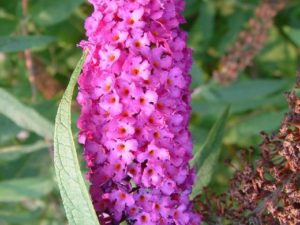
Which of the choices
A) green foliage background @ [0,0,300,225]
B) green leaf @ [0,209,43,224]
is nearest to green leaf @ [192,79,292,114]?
green foliage background @ [0,0,300,225]

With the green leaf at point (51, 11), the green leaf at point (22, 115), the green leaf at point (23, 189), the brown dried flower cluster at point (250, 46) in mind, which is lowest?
the green leaf at point (23, 189)

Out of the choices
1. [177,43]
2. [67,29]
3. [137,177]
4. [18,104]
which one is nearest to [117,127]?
[137,177]

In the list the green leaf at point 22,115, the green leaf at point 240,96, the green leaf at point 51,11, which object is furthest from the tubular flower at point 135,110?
the green leaf at point 240,96

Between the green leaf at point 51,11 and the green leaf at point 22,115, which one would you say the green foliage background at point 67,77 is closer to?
the green leaf at point 51,11

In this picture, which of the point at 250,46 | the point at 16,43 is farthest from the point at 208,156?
the point at 250,46

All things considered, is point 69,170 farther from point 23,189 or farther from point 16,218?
point 16,218

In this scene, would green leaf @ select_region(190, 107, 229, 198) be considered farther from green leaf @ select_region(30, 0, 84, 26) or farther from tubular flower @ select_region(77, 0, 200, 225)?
green leaf @ select_region(30, 0, 84, 26)

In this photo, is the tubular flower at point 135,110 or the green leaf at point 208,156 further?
the green leaf at point 208,156

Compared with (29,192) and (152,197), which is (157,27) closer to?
(152,197)
